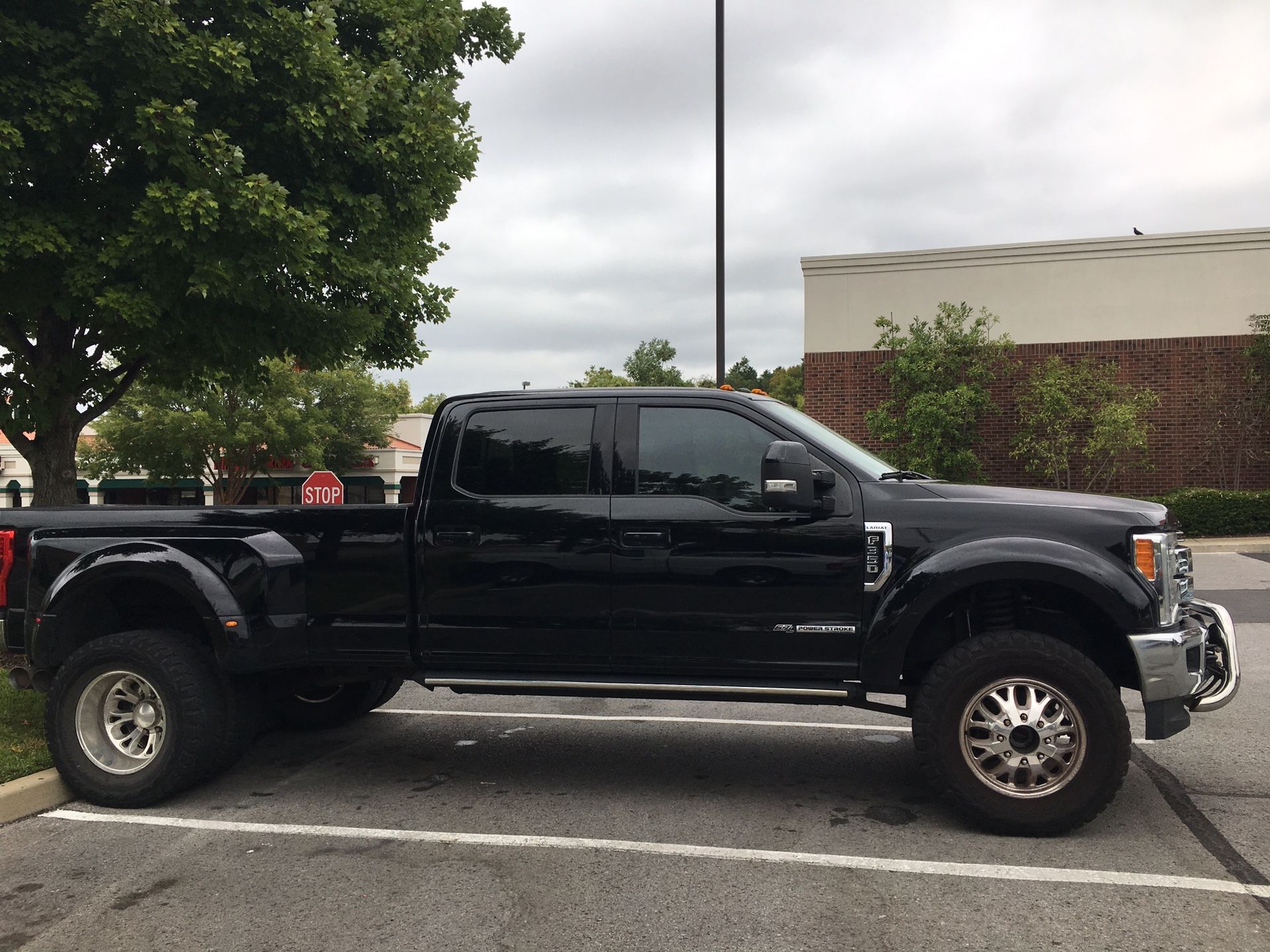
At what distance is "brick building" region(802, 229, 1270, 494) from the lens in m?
21.5

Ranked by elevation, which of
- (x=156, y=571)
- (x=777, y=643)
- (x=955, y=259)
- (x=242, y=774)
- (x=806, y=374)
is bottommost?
(x=242, y=774)

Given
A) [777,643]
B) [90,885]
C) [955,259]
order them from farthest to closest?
[955,259], [777,643], [90,885]

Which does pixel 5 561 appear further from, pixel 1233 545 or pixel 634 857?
pixel 1233 545

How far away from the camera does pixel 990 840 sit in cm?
448

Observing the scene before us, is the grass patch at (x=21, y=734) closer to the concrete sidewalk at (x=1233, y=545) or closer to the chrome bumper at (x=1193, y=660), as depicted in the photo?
the chrome bumper at (x=1193, y=660)

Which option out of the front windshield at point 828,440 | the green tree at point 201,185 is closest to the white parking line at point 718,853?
the front windshield at point 828,440

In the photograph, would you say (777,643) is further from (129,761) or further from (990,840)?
(129,761)

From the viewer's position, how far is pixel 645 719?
719cm

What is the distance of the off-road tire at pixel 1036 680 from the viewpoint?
4.39 m

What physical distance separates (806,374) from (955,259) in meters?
4.19

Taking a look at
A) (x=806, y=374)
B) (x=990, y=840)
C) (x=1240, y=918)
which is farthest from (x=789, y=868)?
(x=806, y=374)

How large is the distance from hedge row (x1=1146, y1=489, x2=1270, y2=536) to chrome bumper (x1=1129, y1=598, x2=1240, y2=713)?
17.0 meters

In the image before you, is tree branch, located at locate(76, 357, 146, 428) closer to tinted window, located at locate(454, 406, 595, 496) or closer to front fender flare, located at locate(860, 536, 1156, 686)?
tinted window, located at locate(454, 406, 595, 496)

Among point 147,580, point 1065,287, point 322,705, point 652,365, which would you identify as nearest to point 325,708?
point 322,705
